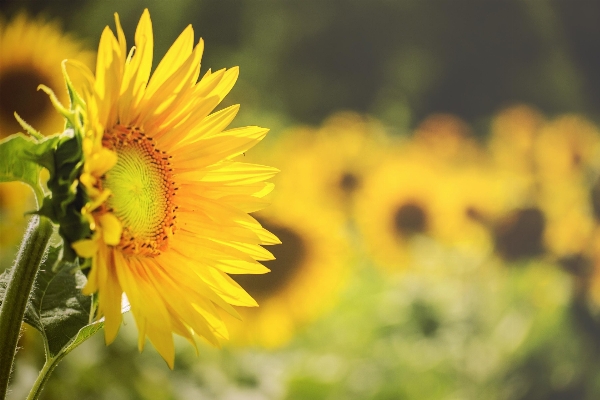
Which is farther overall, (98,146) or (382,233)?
(382,233)

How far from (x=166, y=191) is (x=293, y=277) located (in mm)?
582

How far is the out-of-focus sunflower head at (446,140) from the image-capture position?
3.44 ft

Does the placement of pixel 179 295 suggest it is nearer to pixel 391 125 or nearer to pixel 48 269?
pixel 48 269

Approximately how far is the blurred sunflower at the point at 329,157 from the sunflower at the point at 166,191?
574mm

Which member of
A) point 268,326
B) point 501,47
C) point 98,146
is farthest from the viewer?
point 501,47

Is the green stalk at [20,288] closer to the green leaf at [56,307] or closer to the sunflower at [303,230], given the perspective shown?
the green leaf at [56,307]

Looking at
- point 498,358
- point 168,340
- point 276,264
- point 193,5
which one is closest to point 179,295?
point 168,340

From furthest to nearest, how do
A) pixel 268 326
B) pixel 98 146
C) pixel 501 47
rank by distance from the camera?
pixel 501 47
pixel 268 326
pixel 98 146

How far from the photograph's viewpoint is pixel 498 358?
105 centimetres

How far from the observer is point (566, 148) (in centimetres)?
111

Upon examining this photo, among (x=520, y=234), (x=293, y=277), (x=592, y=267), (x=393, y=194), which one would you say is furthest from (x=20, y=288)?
(x=592, y=267)

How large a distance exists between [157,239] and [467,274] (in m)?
0.78

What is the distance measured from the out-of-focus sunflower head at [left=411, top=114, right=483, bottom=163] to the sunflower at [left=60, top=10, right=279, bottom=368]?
683 mm

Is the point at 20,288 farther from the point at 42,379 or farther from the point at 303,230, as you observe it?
the point at 303,230
